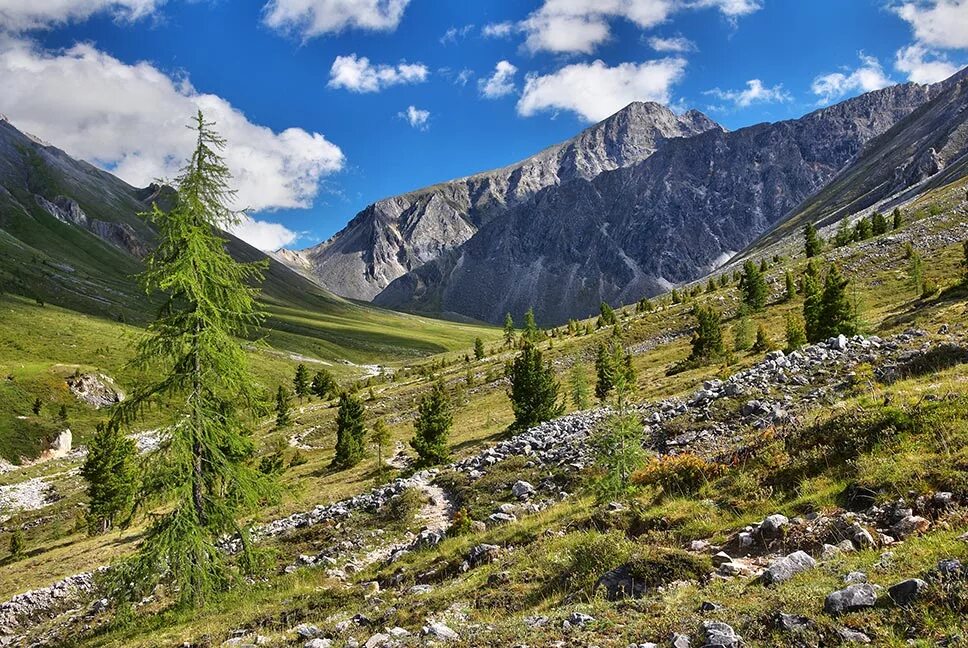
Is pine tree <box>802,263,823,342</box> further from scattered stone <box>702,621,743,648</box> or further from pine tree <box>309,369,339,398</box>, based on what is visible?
pine tree <box>309,369,339,398</box>

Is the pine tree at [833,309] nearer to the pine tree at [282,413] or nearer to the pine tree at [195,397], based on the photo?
the pine tree at [195,397]

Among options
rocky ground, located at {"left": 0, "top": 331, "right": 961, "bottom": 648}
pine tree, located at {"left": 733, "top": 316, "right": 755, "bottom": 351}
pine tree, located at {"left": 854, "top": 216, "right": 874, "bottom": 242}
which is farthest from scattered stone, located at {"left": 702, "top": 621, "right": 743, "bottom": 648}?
pine tree, located at {"left": 854, "top": 216, "right": 874, "bottom": 242}

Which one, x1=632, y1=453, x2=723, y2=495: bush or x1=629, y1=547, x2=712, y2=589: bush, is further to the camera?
x1=632, y1=453, x2=723, y2=495: bush

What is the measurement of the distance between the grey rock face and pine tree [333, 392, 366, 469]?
143 ft

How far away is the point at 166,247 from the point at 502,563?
1407 centimetres

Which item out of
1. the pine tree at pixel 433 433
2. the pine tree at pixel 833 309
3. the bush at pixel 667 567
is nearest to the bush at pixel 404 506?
the pine tree at pixel 433 433

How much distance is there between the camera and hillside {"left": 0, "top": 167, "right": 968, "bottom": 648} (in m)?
7.28

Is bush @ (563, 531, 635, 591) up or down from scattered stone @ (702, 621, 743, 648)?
down

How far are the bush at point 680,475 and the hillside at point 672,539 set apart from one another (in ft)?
0.22

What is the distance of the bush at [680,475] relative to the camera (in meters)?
14.3

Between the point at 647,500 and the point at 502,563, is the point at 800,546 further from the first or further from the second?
the point at 502,563

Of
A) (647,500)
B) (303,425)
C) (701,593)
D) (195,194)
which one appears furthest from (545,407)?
(303,425)

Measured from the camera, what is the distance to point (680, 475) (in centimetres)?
1487

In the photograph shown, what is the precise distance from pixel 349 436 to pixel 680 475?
36.7 m
